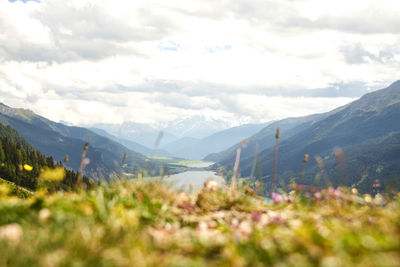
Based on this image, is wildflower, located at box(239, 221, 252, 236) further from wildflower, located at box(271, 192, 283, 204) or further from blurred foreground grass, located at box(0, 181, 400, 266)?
wildflower, located at box(271, 192, 283, 204)

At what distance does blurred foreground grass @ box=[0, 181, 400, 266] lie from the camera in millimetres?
4066

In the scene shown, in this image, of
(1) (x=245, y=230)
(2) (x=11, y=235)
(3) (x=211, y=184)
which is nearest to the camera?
(2) (x=11, y=235)

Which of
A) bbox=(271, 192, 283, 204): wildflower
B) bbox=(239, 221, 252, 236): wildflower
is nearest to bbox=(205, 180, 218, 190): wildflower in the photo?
bbox=(271, 192, 283, 204): wildflower

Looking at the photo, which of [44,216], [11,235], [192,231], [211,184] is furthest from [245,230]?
[11,235]

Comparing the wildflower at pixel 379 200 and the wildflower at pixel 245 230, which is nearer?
the wildflower at pixel 245 230

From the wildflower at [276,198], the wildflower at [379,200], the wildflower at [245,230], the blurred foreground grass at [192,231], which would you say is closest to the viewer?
the blurred foreground grass at [192,231]

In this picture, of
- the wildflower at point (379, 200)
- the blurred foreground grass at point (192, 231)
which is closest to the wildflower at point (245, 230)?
the blurred foreground grass at point (192, 231)

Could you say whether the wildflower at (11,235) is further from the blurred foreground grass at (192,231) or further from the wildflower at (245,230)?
the wildflower at (245,230)

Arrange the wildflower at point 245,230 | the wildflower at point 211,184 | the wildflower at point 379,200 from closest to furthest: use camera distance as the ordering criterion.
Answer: the wildflower at point 245,230 < the wildflower at point 379,200 < the wildflower at point 211,184

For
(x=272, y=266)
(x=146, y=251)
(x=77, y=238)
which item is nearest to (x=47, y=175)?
(x=77, y=238)

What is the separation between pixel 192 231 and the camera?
18.0 feet

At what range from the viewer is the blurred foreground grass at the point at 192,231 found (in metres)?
4.07

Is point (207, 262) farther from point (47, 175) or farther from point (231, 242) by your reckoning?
point (47, 175)

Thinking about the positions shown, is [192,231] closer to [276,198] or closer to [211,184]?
[211,184]
